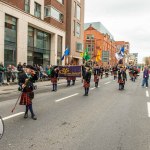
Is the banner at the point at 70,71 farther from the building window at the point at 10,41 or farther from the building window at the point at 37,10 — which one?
the building window at the point at 37,10

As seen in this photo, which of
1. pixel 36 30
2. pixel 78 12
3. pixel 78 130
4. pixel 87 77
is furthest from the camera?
pixel 78 12

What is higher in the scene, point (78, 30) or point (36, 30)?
point (78, 30)

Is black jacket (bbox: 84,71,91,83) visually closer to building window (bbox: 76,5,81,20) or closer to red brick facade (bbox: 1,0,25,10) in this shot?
red brick facade (bbox: 1,0,25,10)

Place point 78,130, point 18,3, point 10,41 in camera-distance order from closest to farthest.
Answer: point 78,130
point 10,41
point 18,3

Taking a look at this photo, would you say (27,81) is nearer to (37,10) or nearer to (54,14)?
(37,10)

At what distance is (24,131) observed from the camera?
6.44 meters

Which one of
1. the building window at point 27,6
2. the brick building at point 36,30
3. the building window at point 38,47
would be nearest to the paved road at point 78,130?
the brick building at point 36,30

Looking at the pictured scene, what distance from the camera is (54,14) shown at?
3566 cm

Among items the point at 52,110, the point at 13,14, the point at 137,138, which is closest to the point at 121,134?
the point at 137,138

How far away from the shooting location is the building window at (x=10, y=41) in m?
25.3

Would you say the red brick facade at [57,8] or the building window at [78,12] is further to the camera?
the building window at [78,12]

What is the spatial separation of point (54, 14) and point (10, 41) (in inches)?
454

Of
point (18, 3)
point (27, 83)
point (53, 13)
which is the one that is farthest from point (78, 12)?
point (27, 83)

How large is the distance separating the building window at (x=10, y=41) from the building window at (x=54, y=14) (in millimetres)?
8574
